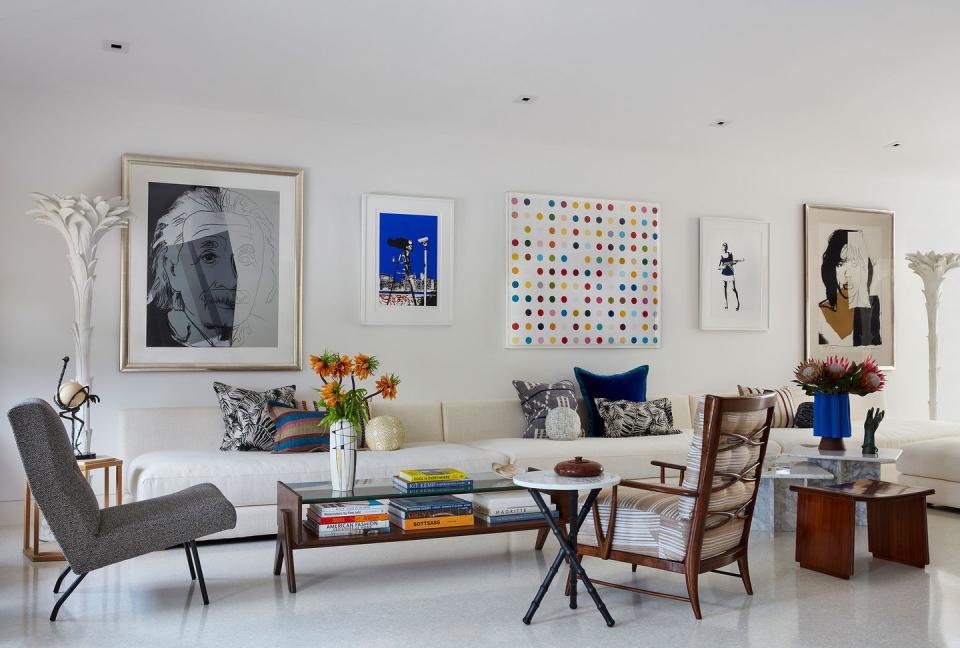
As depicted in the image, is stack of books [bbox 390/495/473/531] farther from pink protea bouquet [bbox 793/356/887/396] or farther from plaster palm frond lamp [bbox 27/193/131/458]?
pink protea bouquet [bbox 793/356/887/396]

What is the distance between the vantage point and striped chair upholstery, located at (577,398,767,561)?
3.45m

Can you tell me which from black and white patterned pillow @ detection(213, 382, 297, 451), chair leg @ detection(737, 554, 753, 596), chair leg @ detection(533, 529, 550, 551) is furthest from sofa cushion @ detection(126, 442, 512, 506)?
chair leg @ detection(737, 554, 753, 596)

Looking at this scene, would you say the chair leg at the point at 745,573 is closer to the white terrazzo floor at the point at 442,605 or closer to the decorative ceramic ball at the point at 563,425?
the white terrazzo floor at the point at 442,605

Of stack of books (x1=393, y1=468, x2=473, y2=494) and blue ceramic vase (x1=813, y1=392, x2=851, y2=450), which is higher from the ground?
blue ceramic vase (x1=813, y1=392, x2=851, y2=450)

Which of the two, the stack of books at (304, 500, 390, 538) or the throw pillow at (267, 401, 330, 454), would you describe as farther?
the throw pillow at (267, 401, 330, 454)

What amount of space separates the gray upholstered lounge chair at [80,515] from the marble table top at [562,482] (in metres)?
1.36

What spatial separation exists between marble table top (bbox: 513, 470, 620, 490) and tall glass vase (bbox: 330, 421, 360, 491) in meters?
0.95

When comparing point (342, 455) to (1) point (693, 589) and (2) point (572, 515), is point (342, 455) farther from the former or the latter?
(1) point (693, 589)

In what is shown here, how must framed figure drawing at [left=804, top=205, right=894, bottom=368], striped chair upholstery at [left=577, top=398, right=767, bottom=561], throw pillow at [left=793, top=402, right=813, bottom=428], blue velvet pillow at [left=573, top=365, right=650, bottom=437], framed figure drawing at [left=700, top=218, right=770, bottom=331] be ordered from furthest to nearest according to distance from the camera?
framed figure drawing at [left=804, top=205, right=894, bottom=368] → framed figure drawing at [left=700, top=218, right=770, bottom=331] → throw pillow at [left=793, top=402, right=813, bottom=428] → blue velvet pillow at [left=573, top=365, right=650, bottom=437] → striped chair upholstery at [left=577, top=398, right=767, bottom=561]

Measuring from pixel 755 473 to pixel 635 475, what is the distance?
1.77 meters

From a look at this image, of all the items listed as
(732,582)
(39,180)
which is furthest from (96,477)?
(732,582)

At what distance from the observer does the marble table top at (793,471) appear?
4.61 m

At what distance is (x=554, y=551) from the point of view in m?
4.64

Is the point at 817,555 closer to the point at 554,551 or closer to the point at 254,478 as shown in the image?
the point at 554,551
